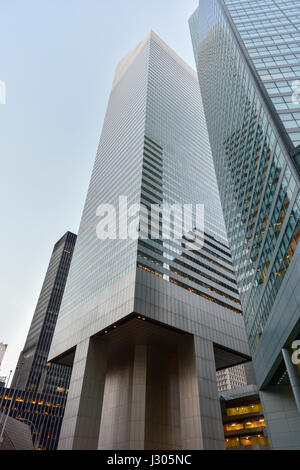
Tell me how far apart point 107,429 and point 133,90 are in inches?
3487

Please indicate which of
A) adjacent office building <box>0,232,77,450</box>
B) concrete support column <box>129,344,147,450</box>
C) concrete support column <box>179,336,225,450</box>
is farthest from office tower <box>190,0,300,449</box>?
adjacent office building <box>0,232,77,450</box>

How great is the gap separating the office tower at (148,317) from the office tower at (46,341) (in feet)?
305

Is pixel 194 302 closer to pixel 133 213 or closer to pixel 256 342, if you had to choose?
pixel 256 342

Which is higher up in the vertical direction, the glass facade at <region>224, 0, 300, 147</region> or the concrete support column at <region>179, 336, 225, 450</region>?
the glass facade at <region>224, 0, 300, 147</region>

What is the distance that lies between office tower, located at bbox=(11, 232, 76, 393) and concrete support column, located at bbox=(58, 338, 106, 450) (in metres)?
99.6

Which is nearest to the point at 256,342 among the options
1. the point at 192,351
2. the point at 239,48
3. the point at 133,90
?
the point at 192,351

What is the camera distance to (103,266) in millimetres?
59156

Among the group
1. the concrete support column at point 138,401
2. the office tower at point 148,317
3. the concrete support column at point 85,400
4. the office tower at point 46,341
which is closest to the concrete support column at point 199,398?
the office tower at point 148,317

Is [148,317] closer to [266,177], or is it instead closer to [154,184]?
[266,177]

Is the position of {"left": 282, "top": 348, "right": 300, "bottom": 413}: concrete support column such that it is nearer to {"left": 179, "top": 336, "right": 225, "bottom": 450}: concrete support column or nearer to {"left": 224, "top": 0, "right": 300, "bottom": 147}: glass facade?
{"left": 179, "top": 336, "right": 225, "bottom": 450}: concrete support column

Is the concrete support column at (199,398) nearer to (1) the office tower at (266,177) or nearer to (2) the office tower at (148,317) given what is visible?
(2) the office tower at (148,317)

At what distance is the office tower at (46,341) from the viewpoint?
140625 millimetres

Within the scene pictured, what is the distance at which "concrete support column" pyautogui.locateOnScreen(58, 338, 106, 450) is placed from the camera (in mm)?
42281

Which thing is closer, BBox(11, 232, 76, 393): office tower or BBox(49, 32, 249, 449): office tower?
BBox(49, 32, 249, 449): office tower
